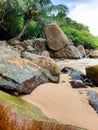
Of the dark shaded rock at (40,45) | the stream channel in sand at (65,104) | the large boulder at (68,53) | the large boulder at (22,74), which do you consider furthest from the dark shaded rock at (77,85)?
the dark shaded rock at (40,45)

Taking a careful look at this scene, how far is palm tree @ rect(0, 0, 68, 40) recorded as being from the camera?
25.8m

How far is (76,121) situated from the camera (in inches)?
232

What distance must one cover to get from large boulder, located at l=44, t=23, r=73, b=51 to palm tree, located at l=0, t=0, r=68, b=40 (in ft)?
7.92

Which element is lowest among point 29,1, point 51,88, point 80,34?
point 80,34

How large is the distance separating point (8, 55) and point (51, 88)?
1.38 m

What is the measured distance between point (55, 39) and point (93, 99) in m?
17.3

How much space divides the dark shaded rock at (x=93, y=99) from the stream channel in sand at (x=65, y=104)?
92mm

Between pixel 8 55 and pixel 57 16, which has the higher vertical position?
pixel 8 55

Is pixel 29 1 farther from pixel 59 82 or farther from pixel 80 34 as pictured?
pixel 59 82

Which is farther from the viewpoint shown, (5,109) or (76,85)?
(76,85)

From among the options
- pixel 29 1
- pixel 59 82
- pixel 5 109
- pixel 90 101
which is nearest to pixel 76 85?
pixel 59 82

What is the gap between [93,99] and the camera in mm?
7277

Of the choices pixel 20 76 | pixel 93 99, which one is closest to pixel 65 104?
pixel 93 99

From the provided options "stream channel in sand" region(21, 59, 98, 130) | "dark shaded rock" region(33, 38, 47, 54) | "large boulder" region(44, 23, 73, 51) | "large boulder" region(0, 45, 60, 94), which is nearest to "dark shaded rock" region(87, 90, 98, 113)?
"stream channel in sand" region(21, 59, 98, 130)
